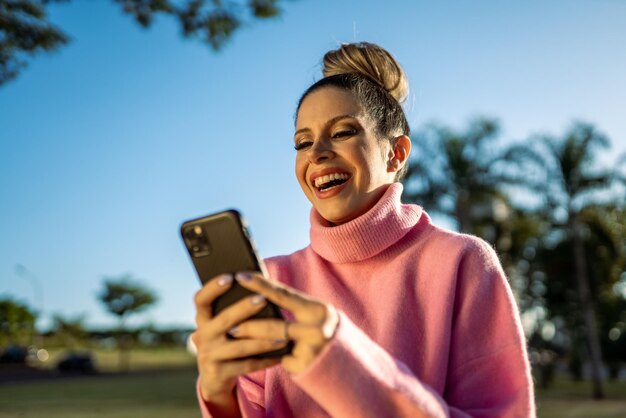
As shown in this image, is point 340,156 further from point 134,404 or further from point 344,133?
point 134,404

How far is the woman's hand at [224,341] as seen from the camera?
109cm

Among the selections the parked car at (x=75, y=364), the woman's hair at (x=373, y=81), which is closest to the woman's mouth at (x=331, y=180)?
the woman's hair at (x=373, y=81)

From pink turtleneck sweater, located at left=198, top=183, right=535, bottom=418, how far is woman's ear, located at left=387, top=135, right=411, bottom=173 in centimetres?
10

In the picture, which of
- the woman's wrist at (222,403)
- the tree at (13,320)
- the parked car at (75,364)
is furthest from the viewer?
the tree at (13,320)

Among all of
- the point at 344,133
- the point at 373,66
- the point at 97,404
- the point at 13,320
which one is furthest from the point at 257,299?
the point at 13,320

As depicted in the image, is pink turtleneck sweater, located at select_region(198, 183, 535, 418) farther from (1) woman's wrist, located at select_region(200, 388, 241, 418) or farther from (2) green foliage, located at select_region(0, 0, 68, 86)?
(2) green foliage, located at select_region(0, 0, 68, 86)

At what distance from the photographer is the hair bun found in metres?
1.72

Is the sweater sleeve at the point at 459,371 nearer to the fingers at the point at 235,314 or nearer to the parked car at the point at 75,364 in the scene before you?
the fingers at the point at 235,314

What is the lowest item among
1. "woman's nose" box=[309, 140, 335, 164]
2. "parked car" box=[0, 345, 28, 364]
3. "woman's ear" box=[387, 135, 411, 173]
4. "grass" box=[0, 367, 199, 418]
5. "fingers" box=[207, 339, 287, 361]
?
"parked car" box=[0, 345, 28, 364]

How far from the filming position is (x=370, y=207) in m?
1.54

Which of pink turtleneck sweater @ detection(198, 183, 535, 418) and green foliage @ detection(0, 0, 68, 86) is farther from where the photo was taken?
green foliage @ detection(0, 0, 68, 86)

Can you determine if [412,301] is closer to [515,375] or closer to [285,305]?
[515,375]

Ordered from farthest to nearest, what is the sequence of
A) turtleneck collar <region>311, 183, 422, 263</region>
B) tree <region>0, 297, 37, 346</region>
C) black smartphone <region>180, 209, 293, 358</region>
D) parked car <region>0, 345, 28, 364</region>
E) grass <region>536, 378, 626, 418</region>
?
tree <region>0, 297, 37, 346</region>
parked car <region>0, 345, 28, 364</region>
grass <region>536, 378, 626, 418</region>
turtleneck collar <region>311, 183, 422, 263</region>
black smartphone <region>180, 209, 293, 358</region>

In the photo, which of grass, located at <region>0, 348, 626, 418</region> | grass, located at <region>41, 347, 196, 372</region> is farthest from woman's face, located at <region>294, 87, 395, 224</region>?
grass, located at <region>41, 347, 196, 372</region>
